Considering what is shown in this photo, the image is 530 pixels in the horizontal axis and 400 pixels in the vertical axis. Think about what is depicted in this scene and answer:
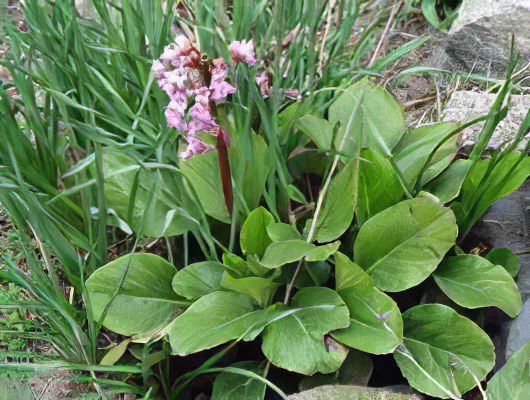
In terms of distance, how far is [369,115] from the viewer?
166cm

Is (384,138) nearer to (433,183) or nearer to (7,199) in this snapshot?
(433,183)

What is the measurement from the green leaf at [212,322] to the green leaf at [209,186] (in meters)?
0.23

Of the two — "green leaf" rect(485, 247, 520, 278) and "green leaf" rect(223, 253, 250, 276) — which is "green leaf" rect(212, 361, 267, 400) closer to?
"green leaf" rect(223, 253, 250, 276)

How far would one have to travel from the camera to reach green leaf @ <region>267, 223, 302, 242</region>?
140 cm

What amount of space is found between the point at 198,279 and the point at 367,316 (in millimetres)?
417

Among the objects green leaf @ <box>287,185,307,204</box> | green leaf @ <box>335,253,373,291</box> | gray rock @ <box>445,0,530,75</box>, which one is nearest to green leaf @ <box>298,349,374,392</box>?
green leaf @ <box>335,253,373,291</box>

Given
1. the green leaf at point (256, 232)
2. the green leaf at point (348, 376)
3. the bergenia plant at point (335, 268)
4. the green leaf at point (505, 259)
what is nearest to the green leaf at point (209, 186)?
the bergenia plant at point (335, 268)

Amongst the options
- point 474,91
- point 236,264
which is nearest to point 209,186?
point 236,264

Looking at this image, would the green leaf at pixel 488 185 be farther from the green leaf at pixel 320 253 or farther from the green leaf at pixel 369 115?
the green leaf at pixel 320 253

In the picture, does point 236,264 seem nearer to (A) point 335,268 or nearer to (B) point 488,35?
(A) point 335,268

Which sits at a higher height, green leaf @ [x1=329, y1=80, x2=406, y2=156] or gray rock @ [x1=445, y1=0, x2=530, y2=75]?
gray rock @ [x1=445, y1=0, x2=530, y2=75]

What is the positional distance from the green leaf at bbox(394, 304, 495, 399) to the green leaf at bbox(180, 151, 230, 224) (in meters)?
0.55

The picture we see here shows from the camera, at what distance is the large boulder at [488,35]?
2264mm

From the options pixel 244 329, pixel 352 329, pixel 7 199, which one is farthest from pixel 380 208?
pixel 7 199
